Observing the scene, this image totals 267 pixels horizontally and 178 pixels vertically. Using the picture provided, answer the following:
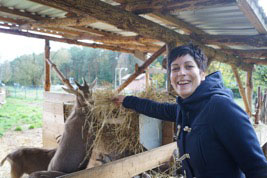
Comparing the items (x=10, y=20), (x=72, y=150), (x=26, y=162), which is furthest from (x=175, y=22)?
(x=26, y=162)

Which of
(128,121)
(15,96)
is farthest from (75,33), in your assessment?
(15,96)

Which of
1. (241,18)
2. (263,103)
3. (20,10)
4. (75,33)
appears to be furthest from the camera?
(263,103)

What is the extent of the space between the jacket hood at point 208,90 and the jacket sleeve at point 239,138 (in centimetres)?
17

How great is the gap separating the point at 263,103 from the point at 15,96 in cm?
2430

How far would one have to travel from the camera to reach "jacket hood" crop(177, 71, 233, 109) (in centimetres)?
182

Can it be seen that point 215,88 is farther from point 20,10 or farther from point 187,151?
point 20,10

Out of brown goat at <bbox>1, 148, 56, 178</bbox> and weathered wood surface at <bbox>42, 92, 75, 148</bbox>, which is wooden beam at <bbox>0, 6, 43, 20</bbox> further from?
brown goat at <bbox>1, 148, 56, 178</bbox>

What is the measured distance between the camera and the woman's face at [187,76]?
2072 millimetres

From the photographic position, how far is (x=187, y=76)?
2074mm

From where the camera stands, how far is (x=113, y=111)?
3.33 metres

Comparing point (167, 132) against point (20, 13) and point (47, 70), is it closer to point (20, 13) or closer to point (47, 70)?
point (20, 13)

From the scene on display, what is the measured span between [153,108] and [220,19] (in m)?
2.93

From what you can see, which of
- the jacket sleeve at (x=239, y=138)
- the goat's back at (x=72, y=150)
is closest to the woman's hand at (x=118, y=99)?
the goat's back at (x=72, y=150)

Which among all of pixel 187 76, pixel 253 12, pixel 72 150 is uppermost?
pixel 253 12
